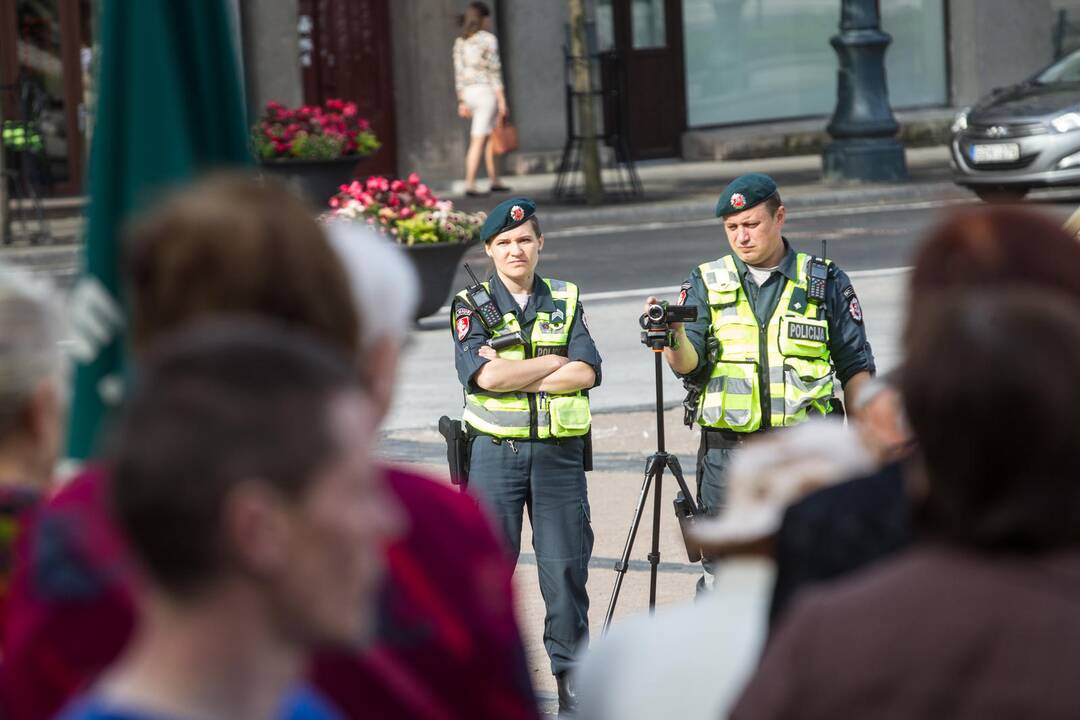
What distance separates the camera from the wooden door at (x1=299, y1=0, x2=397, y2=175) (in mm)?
23953

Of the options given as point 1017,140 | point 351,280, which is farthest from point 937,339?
point 1017,140

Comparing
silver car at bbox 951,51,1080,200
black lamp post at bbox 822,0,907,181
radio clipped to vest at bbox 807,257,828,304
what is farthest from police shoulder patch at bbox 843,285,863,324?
black lamp post at bbox 822,0,907,181

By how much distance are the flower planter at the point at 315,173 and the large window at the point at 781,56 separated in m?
8.85

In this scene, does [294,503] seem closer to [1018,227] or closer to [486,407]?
[1018,227]

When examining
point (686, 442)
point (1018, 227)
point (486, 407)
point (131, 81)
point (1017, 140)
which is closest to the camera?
point (1018, 227)

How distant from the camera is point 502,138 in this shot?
890 inches

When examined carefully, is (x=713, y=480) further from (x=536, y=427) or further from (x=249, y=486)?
(x=249, y=486)

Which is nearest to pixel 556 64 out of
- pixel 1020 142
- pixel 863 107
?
pixel 863 107

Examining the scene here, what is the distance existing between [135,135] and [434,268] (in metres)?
9.58

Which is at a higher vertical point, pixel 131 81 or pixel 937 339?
pixel 131 81

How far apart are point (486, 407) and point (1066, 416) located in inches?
179

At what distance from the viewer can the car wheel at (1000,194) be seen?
1916cm

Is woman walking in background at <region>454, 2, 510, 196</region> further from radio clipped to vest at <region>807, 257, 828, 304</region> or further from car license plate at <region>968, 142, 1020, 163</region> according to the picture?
radio clipped to vest at <region>807, 257, 828, 304</region>

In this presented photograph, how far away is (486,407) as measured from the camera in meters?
6.58
